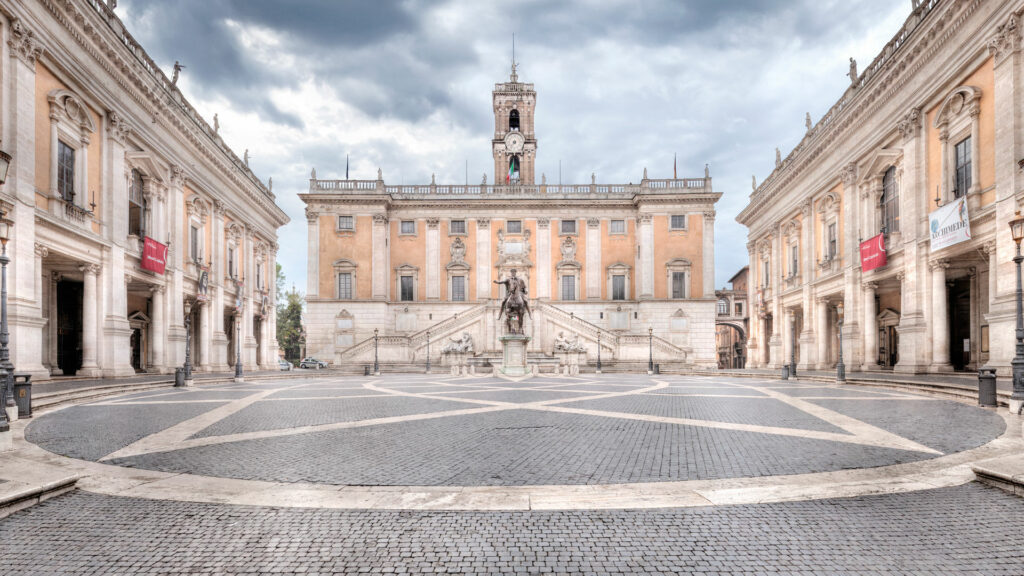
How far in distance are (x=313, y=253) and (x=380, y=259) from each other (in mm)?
5674

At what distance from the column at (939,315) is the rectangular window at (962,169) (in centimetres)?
267

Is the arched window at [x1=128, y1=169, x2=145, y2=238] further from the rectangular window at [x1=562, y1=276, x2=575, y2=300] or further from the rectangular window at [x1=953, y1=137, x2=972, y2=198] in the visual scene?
the rectangular window at [x1=953, y1=137, x2=972, y2=198]

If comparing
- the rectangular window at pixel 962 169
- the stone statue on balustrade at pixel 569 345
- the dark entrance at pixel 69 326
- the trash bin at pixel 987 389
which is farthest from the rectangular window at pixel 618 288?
the dark entrance at pixel 69 326

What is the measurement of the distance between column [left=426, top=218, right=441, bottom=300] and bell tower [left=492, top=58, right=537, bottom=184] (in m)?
14.7

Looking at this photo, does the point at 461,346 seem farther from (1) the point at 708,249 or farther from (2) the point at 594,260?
(1) the point at 708,249

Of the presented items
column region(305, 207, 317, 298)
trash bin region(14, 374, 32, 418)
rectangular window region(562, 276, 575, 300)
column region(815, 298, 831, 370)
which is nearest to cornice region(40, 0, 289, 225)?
column region(305, 207, 317, 298)

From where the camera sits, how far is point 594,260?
48.7 metres

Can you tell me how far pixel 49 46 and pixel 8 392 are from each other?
13953mm

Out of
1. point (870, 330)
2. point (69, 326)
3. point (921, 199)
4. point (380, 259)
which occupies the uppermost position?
point (921, 199)

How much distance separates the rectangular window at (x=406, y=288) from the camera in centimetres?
4834

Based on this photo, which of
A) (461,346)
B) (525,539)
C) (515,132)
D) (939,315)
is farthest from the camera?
(515,132)

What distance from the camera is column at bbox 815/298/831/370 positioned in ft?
103

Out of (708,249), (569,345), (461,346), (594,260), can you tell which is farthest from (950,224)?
(594,260)

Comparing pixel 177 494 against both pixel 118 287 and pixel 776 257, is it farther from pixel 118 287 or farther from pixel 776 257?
pixel 776 257
